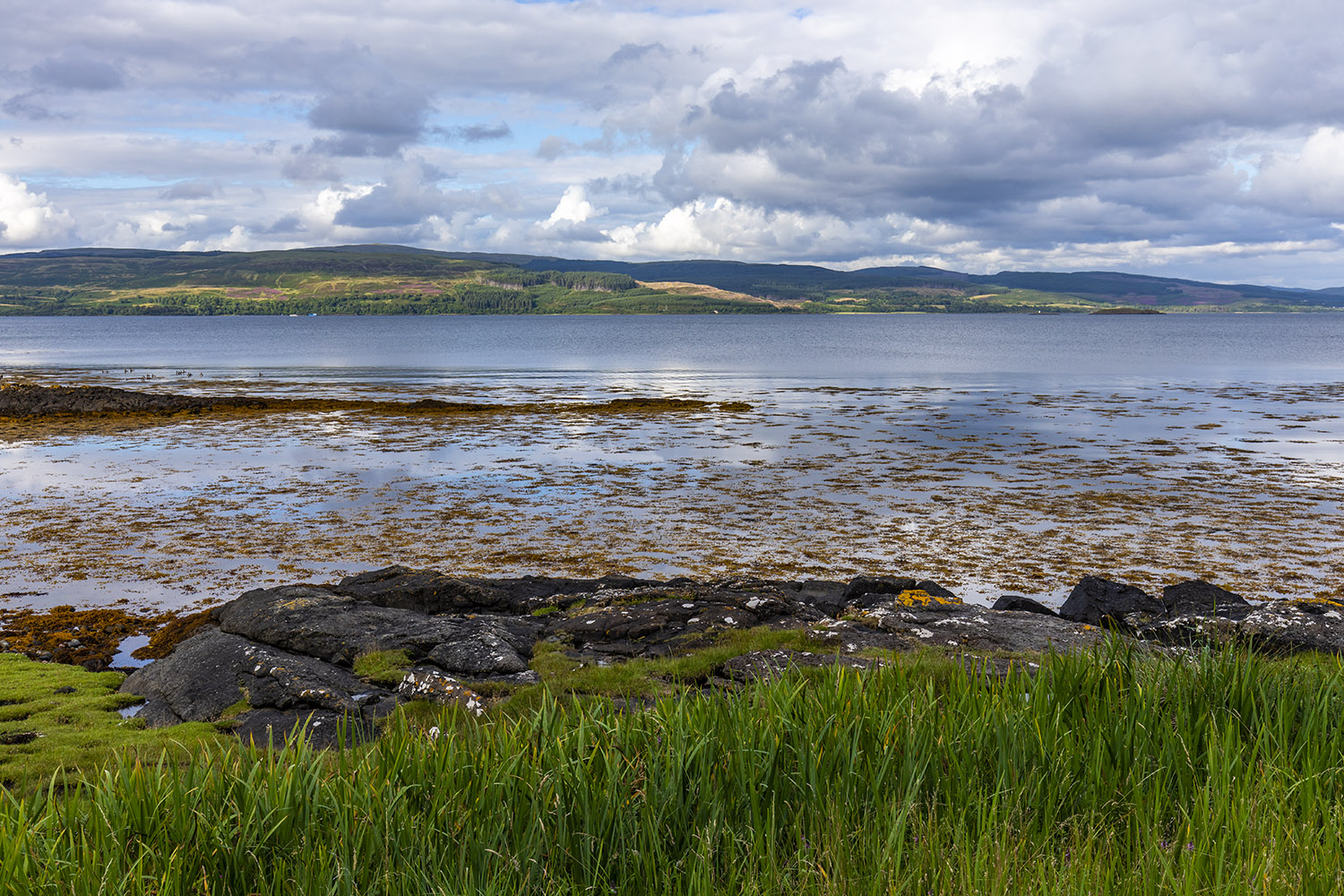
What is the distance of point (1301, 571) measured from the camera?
1622 centimetres

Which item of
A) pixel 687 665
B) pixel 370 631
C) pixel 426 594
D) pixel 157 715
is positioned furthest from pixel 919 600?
pixel 157 715

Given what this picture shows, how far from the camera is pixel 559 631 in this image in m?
→ 12.2

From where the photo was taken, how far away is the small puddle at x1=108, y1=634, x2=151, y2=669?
1214 centimetres

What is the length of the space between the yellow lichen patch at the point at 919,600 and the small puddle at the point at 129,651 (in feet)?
33.5

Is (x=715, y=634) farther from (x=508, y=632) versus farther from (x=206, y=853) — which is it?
(x=206, y=853)

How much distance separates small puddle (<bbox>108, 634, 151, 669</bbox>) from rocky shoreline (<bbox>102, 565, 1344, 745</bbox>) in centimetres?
98

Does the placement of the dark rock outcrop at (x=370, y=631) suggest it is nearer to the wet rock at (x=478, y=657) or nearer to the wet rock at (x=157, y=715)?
the wet rock at (x=478, y=657)

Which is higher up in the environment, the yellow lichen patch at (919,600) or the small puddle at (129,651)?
the yellow lichen patch at (919,600)

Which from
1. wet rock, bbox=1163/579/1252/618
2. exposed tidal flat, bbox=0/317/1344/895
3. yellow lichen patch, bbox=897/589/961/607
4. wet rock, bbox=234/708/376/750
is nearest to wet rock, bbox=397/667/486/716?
exposed tidal flat, bbox=0/317/1344/895

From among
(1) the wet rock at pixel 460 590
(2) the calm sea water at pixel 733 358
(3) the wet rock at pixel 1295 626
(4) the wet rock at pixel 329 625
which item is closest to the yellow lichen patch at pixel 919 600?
(3) the wet rock at pixel 1295 626

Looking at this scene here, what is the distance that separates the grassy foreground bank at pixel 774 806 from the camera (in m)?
3.68

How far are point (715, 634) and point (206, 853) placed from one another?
799 cm

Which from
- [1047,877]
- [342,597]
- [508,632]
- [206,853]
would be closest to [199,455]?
[342,597]

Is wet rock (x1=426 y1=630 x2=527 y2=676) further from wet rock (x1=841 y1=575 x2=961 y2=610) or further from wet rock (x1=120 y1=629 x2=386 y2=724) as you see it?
wet rock (x1=841 y1=575 x2=961 y2=610)
